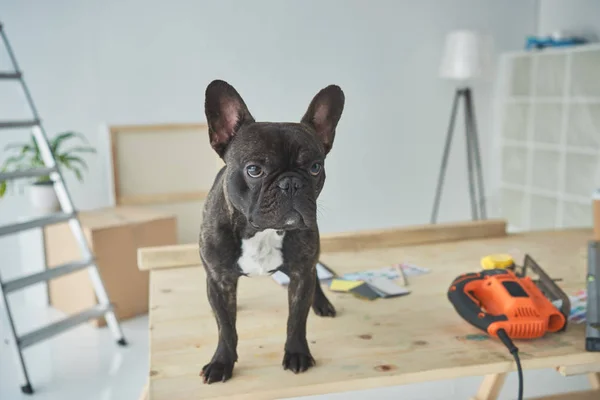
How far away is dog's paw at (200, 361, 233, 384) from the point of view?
Answer: 88 centimetres

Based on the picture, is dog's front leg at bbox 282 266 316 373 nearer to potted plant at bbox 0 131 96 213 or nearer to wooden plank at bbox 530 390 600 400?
wooden plank at bbox 530 390 600 400

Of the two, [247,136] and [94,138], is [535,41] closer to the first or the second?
[94,138]

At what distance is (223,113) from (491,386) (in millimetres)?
1197

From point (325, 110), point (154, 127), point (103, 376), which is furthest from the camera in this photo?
point (154, 127)

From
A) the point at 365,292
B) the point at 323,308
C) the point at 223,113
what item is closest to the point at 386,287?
the point at 365,292

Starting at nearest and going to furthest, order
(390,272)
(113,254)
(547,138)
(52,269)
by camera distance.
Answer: (390,272) < (52,269) < (113,254) < (547,138)

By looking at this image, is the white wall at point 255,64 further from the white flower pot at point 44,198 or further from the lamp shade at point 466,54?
the white flower pot at point 44,198

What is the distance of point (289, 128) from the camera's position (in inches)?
32.3

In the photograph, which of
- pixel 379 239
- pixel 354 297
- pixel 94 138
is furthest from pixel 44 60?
pixel 354 297

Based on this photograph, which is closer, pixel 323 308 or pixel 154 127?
pixel 323 308

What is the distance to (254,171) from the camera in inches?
31.3

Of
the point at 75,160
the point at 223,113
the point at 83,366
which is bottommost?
the point at 83,366

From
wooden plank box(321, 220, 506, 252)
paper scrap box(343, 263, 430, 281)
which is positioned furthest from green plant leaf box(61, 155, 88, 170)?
paper scrap box(343, 263, 430, 281)

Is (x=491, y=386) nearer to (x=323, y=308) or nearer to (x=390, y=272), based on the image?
(x=390, y=272)
